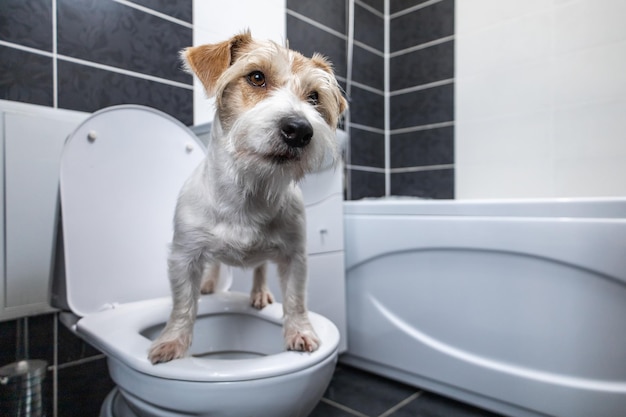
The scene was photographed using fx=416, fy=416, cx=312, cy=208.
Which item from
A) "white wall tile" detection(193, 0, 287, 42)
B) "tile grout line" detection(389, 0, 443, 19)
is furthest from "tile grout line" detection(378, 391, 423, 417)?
"tile grout line" detection(389, 0, 443, 19)

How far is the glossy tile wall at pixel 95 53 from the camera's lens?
3.36 ft

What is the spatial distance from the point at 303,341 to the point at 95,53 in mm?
977

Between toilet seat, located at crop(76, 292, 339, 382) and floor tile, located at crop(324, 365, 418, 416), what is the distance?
52 centimetres

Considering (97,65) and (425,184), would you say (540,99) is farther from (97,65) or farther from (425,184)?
(97,65)

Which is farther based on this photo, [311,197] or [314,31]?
[314,31]

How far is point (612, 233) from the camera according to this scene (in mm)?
975

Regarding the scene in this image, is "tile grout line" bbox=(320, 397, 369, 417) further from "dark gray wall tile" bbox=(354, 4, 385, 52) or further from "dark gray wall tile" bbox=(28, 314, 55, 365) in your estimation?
"dark gray wall tile" bbox=(354, 4, 385, 52)

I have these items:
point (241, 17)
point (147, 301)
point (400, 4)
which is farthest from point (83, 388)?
point (400, 4)

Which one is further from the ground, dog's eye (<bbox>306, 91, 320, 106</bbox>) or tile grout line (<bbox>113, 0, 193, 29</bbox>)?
tile grout line (<bbox>113, 0, 193, 29</bbox>)

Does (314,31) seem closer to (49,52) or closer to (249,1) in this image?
(249,1)

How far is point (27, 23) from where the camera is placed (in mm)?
1031

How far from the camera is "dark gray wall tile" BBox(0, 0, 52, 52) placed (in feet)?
3.28

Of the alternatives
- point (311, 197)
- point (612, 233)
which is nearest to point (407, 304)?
point (311, 197)

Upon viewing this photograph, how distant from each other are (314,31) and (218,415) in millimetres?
1600
